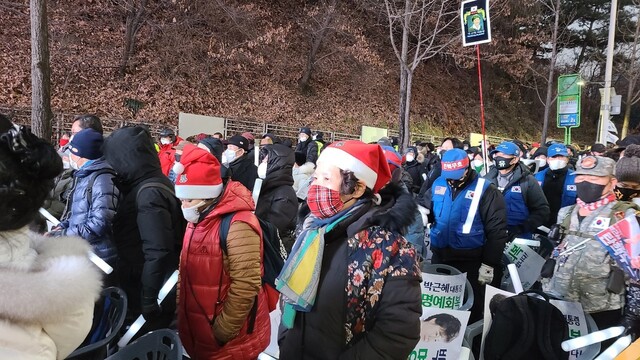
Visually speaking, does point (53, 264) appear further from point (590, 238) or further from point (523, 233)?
point (523, 233)

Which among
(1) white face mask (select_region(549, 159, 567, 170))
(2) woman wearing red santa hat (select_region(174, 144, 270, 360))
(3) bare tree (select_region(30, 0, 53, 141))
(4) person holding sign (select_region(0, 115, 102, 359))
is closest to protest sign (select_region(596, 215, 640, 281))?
(2) woman wearing red santa hat (select_region(174, 144, 270, 360))

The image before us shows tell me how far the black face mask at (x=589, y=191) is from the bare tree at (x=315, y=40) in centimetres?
2040

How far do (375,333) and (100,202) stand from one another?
82.7 inches

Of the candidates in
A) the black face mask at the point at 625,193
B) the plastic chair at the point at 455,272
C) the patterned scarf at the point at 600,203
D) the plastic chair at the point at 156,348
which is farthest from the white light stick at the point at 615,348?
the plastic chair at the point at 156,348

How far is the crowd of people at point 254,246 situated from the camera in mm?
1393

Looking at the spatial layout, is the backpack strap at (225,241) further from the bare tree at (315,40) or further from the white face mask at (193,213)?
the bare tree at (315,40)

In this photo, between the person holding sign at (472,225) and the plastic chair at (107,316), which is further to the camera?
the person holding sign at (472,225)

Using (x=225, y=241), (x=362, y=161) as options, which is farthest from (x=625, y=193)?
(x=225, y=241)

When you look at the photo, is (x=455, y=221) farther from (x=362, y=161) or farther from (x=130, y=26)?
(x=130, y=26)

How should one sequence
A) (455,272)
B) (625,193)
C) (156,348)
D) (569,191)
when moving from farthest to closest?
(569,191)
(455,272)
(625,193)
(156,348)

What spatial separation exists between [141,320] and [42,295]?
1.80 m

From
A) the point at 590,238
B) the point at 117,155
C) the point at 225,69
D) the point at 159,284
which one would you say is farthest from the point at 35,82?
the point at 225,69

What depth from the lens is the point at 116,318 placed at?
2.72 m

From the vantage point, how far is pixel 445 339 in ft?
10.1
